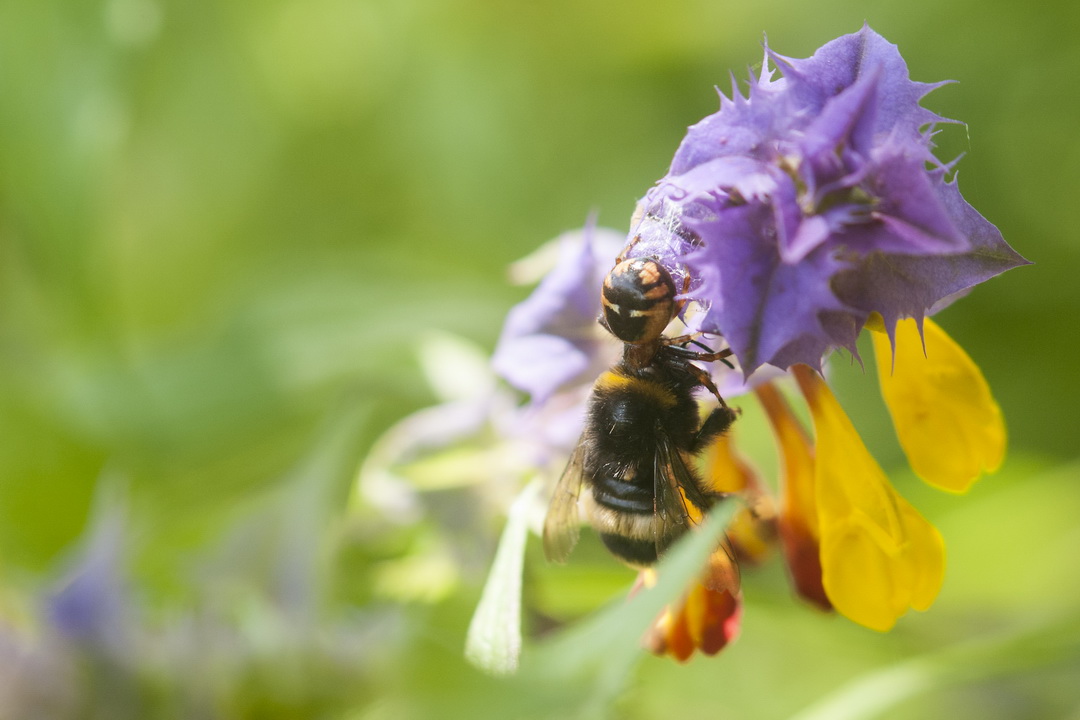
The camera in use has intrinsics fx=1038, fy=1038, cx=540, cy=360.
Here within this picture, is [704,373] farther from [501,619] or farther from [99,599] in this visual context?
[99,599]

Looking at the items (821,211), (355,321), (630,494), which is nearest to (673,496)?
(630,494)

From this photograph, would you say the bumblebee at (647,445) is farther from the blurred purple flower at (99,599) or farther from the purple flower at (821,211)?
the blurred purple flower at (99,599)

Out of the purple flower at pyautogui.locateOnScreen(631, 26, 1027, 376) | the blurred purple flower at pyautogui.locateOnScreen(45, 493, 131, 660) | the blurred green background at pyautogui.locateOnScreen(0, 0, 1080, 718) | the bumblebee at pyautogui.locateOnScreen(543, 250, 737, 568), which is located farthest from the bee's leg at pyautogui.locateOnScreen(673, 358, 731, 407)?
the blurred purple flower at pyautogui.locateOnScreen(45, 493, 131, 660)

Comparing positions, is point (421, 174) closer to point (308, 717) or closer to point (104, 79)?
point (104, 79)

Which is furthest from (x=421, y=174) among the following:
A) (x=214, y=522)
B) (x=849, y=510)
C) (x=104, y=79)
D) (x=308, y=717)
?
(x=849, y=510)

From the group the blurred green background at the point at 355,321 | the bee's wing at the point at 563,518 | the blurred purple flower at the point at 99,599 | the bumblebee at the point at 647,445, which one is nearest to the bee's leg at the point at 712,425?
the bumblebee at the point at 647,445
